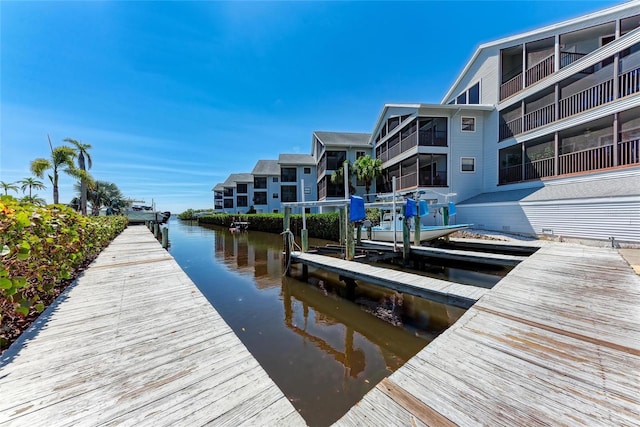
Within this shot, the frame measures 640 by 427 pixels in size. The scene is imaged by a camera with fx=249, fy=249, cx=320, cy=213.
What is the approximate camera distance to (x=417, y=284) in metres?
5.88

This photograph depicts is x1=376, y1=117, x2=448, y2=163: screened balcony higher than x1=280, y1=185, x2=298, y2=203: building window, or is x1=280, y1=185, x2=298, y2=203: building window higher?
x1=376, y1=117, x2=448, y2=163: screened balcony

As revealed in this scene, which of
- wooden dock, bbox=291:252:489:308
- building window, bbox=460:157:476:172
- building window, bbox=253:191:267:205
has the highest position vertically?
building window, bbox=460:157:476:172

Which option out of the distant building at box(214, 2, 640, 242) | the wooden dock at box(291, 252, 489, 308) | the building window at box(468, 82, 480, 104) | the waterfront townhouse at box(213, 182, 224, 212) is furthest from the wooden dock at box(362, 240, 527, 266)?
the waterfront townhouse at box(213, 182, 224, 212)

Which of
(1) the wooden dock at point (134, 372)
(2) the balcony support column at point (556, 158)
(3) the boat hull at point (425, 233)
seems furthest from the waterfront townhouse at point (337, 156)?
(1) the wooden dock at point (134, 372)

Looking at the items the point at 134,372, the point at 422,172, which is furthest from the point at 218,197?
the point at 134,372

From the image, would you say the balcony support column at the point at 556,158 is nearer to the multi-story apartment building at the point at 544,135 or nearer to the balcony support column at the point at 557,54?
the multi-story apartment building at the point at 544,135

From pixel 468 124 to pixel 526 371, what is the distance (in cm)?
2082

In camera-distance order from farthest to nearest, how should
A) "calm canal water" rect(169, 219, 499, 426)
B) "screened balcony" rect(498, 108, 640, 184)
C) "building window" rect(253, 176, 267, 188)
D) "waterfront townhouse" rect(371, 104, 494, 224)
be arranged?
"building window" rect(253, 176, 267, 188)
"waterfront townhouse" rect(371, 104, 494, 224)
"screened balcony" rect(498, 108, 640, 184)
"calm canal water" rect(169, 219, 499, 426)

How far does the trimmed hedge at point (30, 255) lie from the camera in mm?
2934

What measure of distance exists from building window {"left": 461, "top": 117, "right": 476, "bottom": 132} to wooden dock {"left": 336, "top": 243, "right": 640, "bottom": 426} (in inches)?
692

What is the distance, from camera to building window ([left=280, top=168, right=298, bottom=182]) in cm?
3741

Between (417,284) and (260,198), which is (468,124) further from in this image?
(260,198)

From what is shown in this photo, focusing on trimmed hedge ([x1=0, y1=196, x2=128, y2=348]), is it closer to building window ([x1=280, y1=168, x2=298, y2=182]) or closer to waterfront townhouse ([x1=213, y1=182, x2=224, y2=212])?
building window ([x1=280, y1=168, x2=298, y2=182])

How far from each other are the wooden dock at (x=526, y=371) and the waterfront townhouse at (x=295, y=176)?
109 ft
